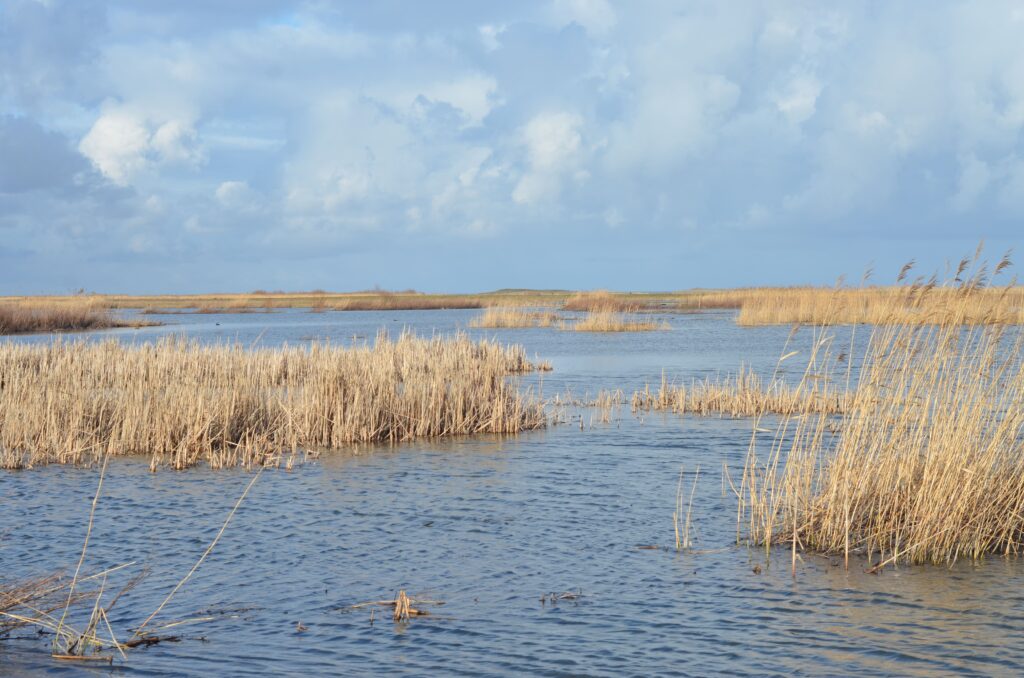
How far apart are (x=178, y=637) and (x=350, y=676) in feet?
4.67

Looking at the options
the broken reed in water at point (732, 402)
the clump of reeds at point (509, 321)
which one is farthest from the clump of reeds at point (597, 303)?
the broken reed in water at point (732, 402)

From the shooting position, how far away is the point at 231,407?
45.5ft

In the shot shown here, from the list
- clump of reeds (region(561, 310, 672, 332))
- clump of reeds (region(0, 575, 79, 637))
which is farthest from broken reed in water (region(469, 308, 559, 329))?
clump of reeds (region(0, 575, 79, 637))

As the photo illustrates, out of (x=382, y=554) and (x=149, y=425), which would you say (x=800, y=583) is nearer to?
(x=382, y=554)

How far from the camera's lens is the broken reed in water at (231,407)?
13.1 metres

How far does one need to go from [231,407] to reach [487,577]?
735cm

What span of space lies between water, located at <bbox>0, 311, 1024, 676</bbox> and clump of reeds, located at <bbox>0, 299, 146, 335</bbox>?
A: 3470 centimetres

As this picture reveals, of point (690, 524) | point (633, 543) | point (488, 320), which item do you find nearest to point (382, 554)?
point (633, 543)

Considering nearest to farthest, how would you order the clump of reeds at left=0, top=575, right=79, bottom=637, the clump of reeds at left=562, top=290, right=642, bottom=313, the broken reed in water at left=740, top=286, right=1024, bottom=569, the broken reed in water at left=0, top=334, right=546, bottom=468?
the clump of reeds at left=0, top=575, right=79, bottom=637
the broken reed in water at left=740, top=286, right=1024, bottom=569
the broken reed in water at left=0, top=334, right=546, bottom=468
the clump of reeds at left=562, top=290, right=642, bottom=313

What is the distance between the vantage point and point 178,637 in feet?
21.0

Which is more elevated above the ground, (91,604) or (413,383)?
(413,383)

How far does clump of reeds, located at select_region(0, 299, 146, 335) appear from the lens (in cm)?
4294

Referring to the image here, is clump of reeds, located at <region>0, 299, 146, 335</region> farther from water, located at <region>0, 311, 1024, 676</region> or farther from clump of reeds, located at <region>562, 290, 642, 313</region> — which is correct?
water, located at <region>0, 311, 1024, 676</region>

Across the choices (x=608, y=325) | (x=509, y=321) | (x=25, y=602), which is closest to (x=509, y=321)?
(x=509, y=321)
